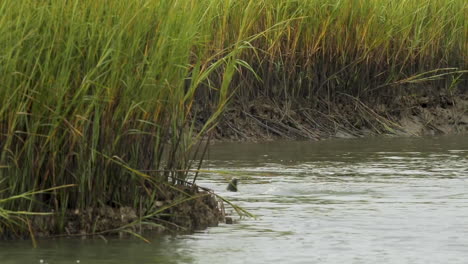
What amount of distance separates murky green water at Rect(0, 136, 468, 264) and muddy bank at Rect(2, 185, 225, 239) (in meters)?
0.09

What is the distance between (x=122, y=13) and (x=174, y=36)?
37cm

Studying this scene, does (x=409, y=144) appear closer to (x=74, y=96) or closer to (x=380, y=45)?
(x=380, y=45)

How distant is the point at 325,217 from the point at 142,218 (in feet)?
4.37

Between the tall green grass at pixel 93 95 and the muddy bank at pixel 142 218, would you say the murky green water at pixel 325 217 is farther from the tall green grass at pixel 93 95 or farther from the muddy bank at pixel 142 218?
the tall green grass at pixel 93 95

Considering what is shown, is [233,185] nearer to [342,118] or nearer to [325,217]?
[325,217]

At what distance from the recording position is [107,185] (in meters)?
7.05

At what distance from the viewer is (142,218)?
275 inches

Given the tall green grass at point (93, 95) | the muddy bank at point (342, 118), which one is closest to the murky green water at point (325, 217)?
the tall green grass at point (93, 95)

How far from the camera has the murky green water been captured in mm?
6582

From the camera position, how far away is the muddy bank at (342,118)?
1312 centimetres

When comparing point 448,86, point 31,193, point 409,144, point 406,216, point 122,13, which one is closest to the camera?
point 31,193

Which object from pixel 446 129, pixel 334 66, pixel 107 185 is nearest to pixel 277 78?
pixel 334 66

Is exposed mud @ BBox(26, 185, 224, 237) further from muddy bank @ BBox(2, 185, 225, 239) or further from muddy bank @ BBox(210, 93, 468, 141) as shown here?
muddy bank @ BBox(210, 93, 468, 141)

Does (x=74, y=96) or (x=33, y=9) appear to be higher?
(x=33, y=9)
